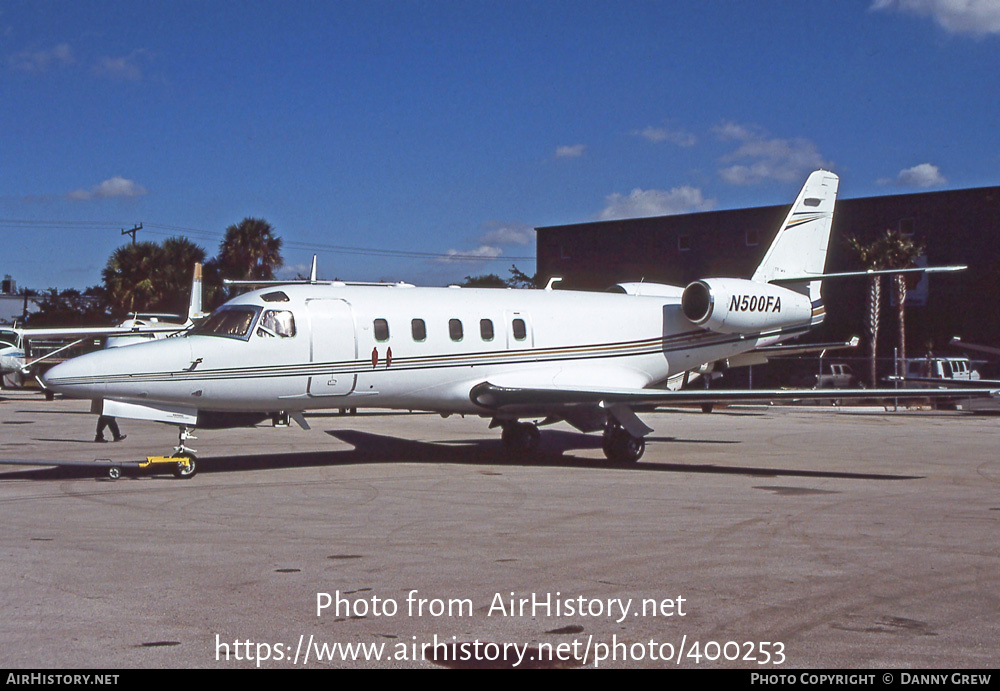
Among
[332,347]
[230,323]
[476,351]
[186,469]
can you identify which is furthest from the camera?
[476,351]

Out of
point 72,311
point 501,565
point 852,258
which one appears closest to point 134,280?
point 72,311

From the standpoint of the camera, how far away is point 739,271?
6203 centimetres

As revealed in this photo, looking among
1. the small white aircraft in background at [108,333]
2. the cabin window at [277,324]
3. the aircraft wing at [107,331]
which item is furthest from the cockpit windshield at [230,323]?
the aircraft wing at [107,331]

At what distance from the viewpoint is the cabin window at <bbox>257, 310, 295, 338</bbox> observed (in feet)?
48.9

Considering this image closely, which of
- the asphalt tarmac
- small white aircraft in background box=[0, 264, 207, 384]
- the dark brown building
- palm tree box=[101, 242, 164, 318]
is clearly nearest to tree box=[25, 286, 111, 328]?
palm tree box=[101, 242, 164, 318]

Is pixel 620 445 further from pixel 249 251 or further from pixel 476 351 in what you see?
pixel 249 251

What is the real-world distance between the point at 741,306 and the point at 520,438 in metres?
5.29

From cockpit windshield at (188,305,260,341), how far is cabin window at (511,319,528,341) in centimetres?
482

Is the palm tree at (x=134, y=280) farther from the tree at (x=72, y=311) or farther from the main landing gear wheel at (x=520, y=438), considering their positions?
the main landing gear wheel at (x=520, y=438)

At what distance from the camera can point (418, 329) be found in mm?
16500

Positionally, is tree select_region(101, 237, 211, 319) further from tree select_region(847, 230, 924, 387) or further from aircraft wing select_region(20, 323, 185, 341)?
tree select_region(847, 230, 924, 387)
